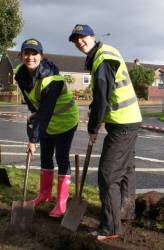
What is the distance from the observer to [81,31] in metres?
4.29

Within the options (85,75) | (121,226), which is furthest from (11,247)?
(85,75)

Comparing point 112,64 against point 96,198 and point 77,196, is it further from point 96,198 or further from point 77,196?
point 96,198

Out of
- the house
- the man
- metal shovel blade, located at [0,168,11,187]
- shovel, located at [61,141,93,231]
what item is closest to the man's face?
the man

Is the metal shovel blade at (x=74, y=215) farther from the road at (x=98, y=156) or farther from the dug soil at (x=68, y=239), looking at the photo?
the road at (x=98, y=156)

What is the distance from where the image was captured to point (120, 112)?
4324 millimetres

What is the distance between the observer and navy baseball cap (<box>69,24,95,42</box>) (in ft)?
14.1

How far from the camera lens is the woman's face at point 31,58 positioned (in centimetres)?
486

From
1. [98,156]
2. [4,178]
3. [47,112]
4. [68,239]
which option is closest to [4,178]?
[4,178]

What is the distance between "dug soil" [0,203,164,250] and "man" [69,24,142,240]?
0.15 meters

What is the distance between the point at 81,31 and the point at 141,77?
2127 inches

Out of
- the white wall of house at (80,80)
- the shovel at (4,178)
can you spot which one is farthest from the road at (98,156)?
the white wall of house at (80,80)

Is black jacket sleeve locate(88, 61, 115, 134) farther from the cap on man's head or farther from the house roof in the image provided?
the house roof

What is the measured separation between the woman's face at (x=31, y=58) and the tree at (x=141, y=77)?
2064 inches

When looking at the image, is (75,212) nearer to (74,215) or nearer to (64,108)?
(74,215)
